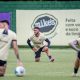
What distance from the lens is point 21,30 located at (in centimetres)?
3086

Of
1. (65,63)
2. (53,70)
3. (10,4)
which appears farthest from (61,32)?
(53,70)

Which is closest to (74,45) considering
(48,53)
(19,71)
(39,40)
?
(19,71)

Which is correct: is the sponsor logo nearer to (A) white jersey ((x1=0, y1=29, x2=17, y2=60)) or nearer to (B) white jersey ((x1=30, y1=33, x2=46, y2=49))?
(B) white jersey ((x1=30, y1=33, x2=46, y2=49))

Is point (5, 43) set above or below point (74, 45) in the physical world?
above

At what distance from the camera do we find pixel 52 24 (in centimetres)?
3089

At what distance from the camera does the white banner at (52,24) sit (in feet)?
100

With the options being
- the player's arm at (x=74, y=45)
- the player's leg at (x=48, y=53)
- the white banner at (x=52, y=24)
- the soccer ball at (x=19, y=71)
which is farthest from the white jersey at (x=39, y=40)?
the white banner at (x=52, y=24)

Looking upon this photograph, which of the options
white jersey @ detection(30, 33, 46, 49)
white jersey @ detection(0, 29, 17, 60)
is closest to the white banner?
A: white jersey @ detection(30, 33, 46, 49)

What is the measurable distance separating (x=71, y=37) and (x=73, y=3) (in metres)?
2.07

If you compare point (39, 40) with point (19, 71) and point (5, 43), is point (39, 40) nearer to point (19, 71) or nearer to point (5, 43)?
point (19, 71)

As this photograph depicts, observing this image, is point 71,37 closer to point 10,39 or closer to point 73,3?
point 73,3

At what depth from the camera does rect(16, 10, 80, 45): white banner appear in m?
30.6

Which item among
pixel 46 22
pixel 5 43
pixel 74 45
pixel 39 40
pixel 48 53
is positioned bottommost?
pixel 48 53

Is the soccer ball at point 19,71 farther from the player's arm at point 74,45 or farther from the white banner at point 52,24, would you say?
the white banner at point 52,24
